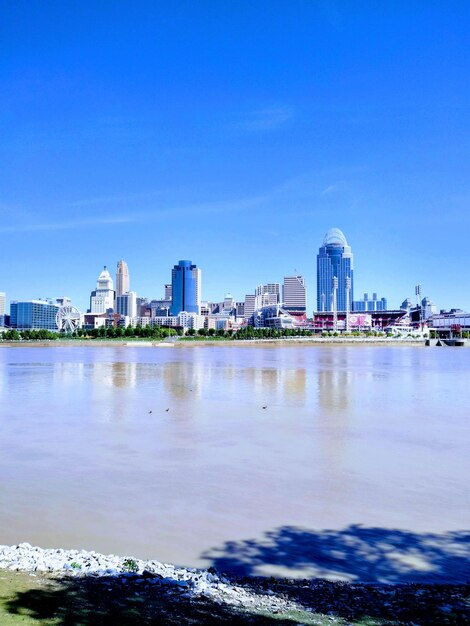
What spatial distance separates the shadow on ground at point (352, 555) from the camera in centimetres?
673

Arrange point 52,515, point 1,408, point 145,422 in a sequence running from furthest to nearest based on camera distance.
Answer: point 1,408
point 145,422
point 52,515

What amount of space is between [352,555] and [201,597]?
2539 millimetres

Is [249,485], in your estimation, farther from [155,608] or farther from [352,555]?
[155,608]

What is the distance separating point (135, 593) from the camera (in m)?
5.58

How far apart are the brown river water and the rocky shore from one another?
61cm

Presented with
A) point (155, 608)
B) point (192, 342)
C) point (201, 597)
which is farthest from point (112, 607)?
point (192, 342)

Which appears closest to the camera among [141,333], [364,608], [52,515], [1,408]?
[364,608]

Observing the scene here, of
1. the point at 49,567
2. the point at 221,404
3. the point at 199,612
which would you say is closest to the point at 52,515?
the point at 49,567

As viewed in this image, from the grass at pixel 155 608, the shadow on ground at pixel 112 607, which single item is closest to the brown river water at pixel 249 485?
A: the grass at pixel 155 608

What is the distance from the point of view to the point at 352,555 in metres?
7.26

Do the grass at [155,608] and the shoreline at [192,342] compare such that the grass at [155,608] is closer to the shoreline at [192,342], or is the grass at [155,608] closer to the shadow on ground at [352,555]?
the shadow on ground at [352,555]

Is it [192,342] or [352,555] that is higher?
[352,555]

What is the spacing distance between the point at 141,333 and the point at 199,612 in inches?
5912

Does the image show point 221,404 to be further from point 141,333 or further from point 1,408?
point 141,333
